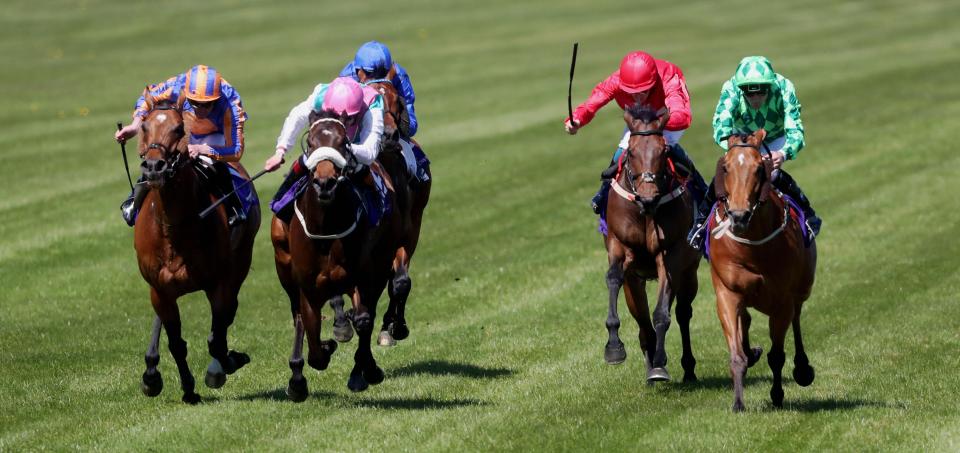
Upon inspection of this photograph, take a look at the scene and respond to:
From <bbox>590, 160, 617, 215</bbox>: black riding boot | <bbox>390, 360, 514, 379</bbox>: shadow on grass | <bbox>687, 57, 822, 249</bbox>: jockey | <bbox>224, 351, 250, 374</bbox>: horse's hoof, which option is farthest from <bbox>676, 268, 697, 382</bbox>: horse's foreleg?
<bbox>224, 351, 250, 374</bbox>: horse's hoof

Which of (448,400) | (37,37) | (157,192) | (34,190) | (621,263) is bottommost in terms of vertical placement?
(37,37)

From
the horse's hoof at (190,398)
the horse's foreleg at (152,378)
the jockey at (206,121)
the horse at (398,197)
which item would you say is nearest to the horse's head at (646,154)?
the horse at (398,197)

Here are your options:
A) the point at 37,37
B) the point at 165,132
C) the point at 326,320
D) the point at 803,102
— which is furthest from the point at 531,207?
the point at 37,37

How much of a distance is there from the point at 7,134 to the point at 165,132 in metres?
20.0

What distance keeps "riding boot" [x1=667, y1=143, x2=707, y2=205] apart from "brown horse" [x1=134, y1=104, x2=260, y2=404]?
3872 millimetres

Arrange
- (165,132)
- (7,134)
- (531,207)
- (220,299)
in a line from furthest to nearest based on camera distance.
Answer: (7,134) → (531,207) → (220,299) → (165,132)

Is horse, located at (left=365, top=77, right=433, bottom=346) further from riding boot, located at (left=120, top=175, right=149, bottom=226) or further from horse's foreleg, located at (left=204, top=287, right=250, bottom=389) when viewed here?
riding boot, located at (left=120, top=175, right=149, bottom=226)

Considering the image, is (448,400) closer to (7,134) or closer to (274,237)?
(274,237)

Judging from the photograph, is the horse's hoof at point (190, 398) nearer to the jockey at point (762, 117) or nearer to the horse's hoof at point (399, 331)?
the horse's hoof at point (399, 331)

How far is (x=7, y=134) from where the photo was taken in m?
29.7

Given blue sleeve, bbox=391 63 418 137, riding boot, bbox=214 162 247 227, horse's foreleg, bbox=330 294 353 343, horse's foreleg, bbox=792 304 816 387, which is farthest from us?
blue sleeve, bbox=391 63 418 137

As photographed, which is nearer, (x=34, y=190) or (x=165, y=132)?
(x=165, y=132)

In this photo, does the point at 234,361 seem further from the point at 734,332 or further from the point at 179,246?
the point at 734,332

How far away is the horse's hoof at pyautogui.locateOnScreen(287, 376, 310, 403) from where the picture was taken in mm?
11898
